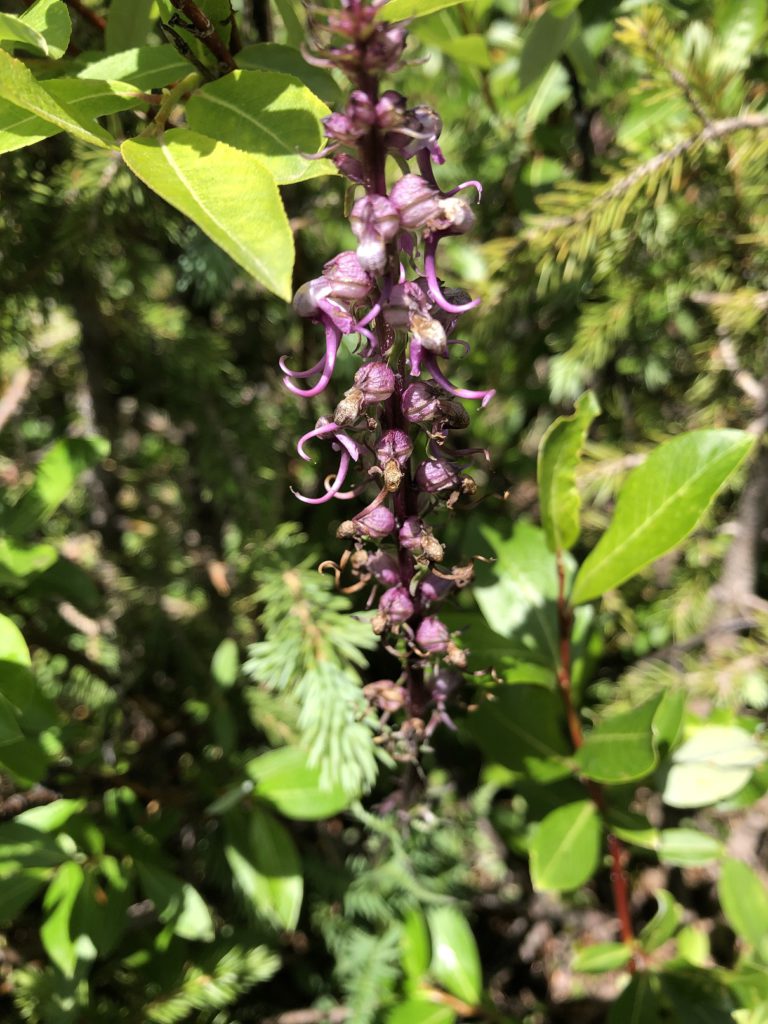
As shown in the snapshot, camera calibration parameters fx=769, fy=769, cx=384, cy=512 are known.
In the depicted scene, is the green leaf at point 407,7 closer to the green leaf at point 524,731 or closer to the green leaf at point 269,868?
the green leaf at point 524,731

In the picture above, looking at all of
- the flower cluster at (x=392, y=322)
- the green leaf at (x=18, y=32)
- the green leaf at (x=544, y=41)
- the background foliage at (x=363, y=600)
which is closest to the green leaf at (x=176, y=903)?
the background foliage at (x=363, y=600)

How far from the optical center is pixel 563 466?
911mm

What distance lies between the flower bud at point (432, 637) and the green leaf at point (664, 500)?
292mm

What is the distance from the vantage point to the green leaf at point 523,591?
104 cm

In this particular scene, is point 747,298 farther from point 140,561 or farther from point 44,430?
point 44,430

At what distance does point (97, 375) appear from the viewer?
4.75 ft

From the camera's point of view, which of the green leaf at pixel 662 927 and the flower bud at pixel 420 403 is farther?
the green leaf at pixel 662 927

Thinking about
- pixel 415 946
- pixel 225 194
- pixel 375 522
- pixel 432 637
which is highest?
pixel 225 194

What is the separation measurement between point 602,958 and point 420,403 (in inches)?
36.0

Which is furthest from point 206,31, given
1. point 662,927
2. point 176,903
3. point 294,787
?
point 662,927

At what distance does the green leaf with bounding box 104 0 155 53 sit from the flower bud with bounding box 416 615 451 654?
70 cm

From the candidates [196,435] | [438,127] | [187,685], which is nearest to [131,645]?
[187,685]

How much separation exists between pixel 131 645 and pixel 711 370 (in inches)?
45.4

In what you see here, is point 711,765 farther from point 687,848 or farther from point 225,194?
point 225,194
